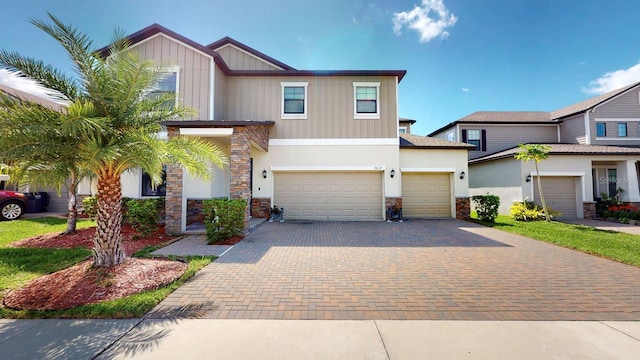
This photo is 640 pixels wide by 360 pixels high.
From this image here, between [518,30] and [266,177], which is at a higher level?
[518,30]

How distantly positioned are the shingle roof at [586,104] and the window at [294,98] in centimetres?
1785

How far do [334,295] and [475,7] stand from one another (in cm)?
1272

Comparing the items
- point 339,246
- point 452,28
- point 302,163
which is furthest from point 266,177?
point 452,28

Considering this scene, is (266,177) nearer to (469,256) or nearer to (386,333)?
(469,256)

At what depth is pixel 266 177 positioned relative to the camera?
11289 millimetres

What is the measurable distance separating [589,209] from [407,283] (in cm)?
1467

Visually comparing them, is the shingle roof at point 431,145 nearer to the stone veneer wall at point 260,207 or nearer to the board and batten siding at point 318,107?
the board and batten siding at point 318,107

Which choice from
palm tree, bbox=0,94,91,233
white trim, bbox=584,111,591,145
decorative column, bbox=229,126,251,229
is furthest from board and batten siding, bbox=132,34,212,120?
white trim, bbox=584,111,591,145

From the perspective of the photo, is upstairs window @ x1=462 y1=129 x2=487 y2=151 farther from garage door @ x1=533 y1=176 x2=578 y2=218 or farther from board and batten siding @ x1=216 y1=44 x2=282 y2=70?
board and batten siding @ x1=216 y1=44 x2=282 y2=70

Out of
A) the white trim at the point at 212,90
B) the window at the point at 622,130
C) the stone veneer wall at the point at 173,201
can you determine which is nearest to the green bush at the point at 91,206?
the stone veneer wall at the point at 173,201

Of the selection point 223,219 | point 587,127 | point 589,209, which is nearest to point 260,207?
point 223,219

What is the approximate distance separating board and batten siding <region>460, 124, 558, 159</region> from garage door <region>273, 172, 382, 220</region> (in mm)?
10449

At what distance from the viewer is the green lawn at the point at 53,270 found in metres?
3.21

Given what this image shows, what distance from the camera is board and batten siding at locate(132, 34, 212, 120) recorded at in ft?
33.0
